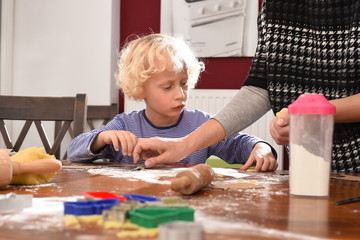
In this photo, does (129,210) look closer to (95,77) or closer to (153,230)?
(153,230)

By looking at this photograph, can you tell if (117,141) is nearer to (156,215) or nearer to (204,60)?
(156,215)

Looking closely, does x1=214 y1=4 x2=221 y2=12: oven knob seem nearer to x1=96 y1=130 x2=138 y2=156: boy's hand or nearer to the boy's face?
the boy's face

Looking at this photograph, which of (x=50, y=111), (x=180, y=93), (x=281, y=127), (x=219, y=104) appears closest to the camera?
(x=281, y=127)

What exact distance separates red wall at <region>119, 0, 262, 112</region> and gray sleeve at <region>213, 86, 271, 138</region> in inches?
89.1

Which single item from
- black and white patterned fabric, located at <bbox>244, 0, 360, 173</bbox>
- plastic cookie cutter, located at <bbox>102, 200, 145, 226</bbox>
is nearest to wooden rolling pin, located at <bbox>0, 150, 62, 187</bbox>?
plastic cookie cutter, located at <bbox>102, 200, 145, 226</bbox>

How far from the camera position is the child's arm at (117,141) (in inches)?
56.9

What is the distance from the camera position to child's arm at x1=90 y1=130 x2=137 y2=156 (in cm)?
145

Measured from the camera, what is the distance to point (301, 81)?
140 centimetres

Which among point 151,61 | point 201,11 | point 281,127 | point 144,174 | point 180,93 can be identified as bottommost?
point 144,174

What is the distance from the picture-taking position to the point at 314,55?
4.56ft

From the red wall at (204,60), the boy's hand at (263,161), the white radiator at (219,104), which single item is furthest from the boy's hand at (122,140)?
the red wall at (204,60)

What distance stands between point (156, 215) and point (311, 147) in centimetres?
41

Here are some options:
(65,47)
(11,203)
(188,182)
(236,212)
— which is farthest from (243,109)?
(65,47)

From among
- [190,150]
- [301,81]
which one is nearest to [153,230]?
[190,150]
